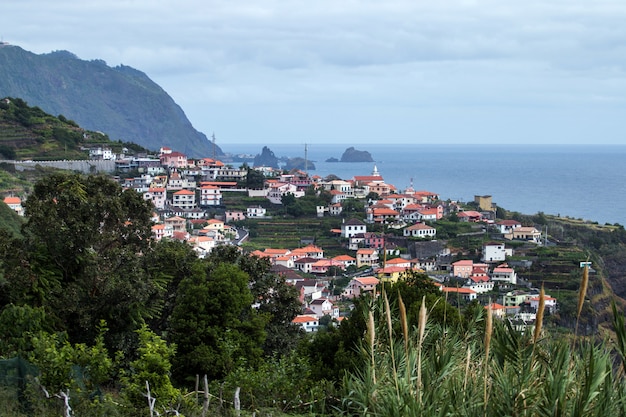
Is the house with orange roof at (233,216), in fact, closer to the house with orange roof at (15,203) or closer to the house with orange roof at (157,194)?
the house with orange roof at (157,194)

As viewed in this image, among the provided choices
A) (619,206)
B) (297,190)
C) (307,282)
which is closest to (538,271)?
(307,282)

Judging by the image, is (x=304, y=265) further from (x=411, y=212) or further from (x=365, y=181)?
(x=365, y=181)

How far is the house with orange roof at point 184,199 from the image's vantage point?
40594 mm

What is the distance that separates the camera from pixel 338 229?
37.6 m

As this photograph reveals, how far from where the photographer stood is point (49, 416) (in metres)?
5.29

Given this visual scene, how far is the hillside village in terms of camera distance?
86.7 feet

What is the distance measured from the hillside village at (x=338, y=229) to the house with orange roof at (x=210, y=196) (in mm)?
53

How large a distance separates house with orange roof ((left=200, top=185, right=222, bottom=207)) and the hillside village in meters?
0.05

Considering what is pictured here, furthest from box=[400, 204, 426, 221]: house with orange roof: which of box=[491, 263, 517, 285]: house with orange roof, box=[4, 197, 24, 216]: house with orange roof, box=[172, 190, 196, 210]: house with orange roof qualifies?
box=[4, 197, 24, 216]: house with orange roof

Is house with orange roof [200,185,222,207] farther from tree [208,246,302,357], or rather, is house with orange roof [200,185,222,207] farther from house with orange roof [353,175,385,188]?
tree [208,246,302,357]

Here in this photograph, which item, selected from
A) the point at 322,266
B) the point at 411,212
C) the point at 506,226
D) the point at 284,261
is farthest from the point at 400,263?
the point at 506,226

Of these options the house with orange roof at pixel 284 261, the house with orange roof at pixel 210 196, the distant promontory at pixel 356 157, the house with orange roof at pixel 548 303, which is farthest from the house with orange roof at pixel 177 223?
the distant promontory at pixel 356 157

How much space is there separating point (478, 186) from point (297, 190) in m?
37.7

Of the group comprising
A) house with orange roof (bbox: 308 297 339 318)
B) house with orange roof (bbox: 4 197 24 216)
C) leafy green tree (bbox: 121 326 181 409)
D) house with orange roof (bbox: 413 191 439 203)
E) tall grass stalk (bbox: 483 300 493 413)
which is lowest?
house with orange roof (bbox: 308 297 339 318)
